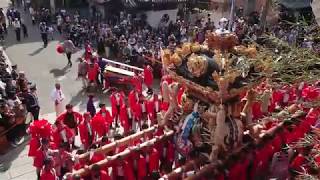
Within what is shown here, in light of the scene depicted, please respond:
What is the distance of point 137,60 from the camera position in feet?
51.5

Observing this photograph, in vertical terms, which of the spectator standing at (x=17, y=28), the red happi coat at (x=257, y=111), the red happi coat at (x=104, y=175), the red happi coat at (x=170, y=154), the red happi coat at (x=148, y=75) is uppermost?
the spectator standing at (x=17, y=28)

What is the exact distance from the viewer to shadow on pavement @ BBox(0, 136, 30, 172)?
378 inches

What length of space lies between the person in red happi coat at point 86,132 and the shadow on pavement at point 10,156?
1.72 meters

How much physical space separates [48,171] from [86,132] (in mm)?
2209

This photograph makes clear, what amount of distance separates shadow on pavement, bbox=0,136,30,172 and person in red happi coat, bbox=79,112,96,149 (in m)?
1.72

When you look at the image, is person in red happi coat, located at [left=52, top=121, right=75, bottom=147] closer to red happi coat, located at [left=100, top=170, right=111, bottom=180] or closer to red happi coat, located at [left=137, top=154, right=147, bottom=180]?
red happi coat, located at [left=100, top=170, right=111, bottom=180]

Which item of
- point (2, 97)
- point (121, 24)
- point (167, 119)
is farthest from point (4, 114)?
point (121, 24)

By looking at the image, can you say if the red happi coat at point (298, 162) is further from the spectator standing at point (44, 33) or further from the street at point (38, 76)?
the spectator standing at point (44, 33)

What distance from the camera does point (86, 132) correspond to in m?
9.63

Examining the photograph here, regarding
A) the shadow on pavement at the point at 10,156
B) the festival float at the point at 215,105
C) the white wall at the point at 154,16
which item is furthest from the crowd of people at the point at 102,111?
the white wall at the point at 154,16

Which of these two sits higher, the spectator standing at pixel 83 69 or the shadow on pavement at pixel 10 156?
the spectator standing at pixel 83 69

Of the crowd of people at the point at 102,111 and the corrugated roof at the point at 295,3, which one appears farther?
the corrugated roof at the point at 295,3

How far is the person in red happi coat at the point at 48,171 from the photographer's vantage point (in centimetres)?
745

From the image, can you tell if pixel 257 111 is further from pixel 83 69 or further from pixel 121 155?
pixel 83 69
